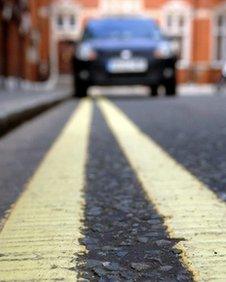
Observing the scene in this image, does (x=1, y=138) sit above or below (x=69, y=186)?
below

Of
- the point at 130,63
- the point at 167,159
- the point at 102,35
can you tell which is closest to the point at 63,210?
the point at 167,159

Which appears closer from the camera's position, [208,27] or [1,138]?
[1,138]

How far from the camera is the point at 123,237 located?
5.30ft

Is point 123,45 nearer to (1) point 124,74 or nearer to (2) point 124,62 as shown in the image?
(2) point 124,62

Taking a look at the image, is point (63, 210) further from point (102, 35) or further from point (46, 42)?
point (46, 42)

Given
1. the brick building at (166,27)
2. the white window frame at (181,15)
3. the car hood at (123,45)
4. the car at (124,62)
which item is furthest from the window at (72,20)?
the car hood at (123,45)

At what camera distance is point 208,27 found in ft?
107

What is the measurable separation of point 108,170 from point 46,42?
30.4 m

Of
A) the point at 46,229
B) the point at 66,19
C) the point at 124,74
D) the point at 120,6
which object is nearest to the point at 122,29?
the point at 124,74

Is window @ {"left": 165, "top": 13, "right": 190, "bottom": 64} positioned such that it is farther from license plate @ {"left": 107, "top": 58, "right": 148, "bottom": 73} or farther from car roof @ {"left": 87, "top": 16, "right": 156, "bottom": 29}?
license plate @ {"left": 107, "top": 58, "right": 148, "bottom": 73}

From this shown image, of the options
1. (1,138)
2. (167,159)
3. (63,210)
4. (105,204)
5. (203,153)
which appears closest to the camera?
(63,210)

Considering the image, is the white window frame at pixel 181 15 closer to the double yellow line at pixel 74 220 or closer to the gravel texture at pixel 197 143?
the gravel texture at pixel 197 143

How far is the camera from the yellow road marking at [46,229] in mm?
1293

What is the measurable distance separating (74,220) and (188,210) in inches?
13.3
